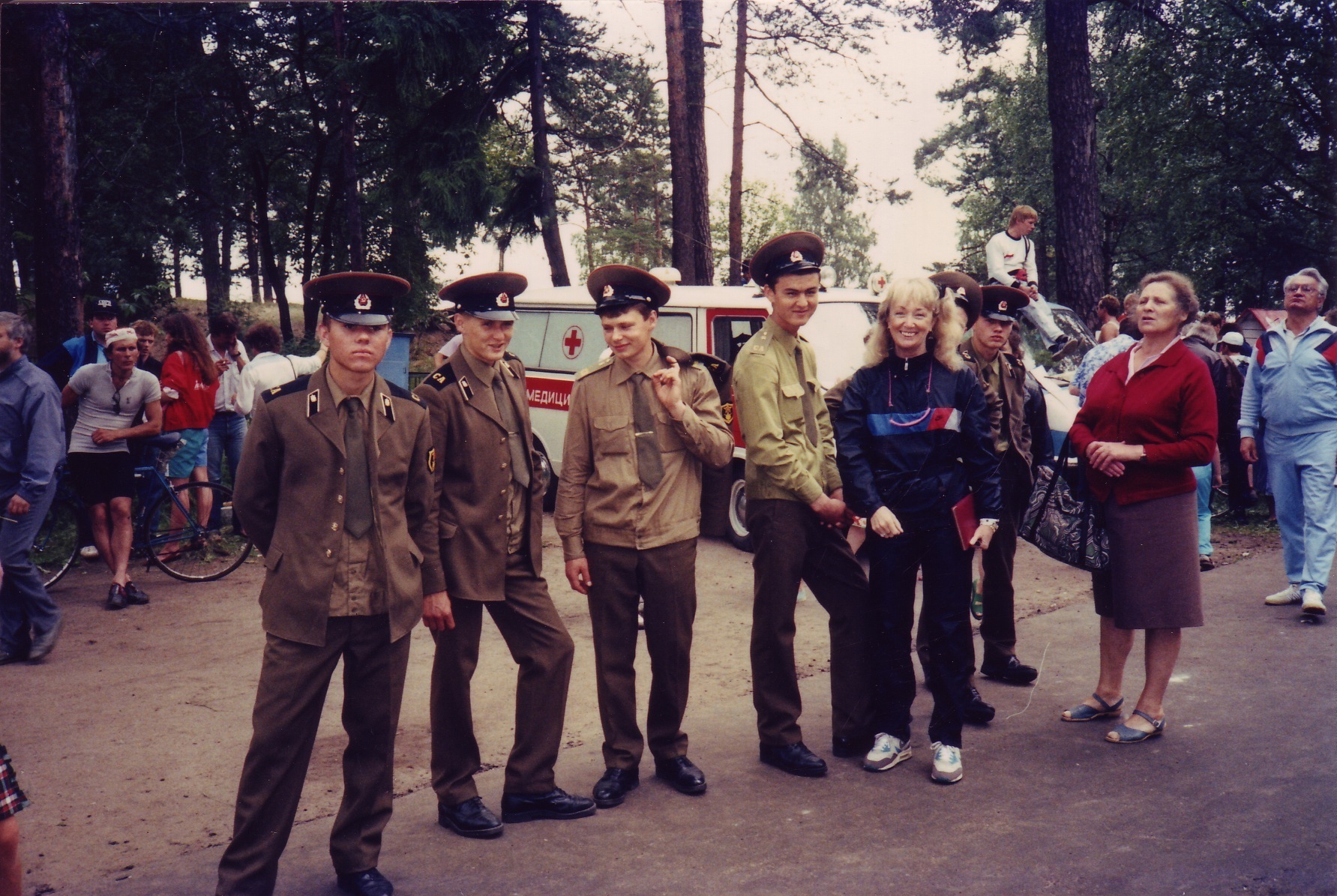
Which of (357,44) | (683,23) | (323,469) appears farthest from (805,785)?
(357,44)

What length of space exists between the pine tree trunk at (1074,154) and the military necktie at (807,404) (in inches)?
367

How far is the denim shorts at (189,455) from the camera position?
933 centimetres

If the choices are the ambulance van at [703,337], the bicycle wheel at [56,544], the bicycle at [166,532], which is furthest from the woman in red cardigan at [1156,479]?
the bicycle wheel at [56,544]

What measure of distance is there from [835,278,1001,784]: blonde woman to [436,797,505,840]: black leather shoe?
1652 millimetres

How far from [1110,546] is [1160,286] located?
1215 mm

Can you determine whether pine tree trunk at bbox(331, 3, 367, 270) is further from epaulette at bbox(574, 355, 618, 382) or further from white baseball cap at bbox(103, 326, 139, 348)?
epaulette at bbox(574, 355, 618, 382)

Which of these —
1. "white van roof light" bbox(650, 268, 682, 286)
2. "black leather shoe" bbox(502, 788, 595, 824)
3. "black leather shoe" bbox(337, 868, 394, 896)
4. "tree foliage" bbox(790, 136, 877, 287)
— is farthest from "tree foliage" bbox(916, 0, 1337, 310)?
"tree foliage" bbox(790, 136, 877, 287)

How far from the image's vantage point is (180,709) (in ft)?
18.3

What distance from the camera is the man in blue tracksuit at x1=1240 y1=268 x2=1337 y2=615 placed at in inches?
278

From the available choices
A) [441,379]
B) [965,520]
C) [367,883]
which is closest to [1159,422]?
[965,520]

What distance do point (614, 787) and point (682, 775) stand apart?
11.6 inches

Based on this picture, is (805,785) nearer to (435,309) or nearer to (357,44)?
(357,44)

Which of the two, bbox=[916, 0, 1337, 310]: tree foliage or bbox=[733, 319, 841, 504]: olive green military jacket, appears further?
bbox=[916, 0, 1337, 310]: tree foliage

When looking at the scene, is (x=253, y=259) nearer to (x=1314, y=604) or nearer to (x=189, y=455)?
(x=189, y=455)
